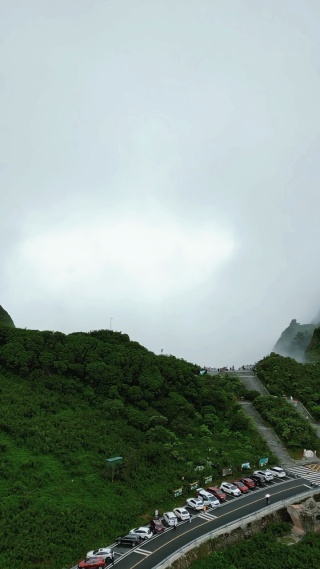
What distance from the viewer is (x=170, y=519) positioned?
A: 93.8 feet

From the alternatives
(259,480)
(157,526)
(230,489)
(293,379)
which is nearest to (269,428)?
(259,480)

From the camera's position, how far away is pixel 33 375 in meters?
48.5

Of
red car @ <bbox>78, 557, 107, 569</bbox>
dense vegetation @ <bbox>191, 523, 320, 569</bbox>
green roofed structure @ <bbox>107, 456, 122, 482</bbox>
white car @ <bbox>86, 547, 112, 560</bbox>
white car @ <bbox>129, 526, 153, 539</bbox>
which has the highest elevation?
green roofed structure @ <bbox>107, 456, 122, 482</bbox>

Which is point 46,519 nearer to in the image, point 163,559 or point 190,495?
point 163,559

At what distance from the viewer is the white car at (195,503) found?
30.9 metres

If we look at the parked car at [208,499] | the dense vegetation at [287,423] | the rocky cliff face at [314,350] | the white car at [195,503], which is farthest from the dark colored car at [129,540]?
the rocky cliff face at [314,350]

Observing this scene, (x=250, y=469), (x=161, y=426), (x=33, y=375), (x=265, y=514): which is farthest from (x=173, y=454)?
(x=33, y=375)

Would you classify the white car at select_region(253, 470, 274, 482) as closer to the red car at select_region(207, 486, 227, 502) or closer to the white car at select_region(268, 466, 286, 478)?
the white car at select_region(268, 466, 286, 478)

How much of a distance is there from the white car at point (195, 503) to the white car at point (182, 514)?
58.4 inches

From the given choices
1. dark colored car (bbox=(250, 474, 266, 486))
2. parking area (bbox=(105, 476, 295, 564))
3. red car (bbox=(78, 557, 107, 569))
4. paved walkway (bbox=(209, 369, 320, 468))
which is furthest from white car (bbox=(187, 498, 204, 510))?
paved walkway (bbox=(209, 369, 320, 468))

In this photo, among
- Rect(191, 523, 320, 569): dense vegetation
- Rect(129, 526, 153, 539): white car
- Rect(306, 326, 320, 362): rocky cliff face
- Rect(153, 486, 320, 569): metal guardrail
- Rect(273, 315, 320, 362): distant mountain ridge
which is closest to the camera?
Rect(153, 486, 320, 569): metal guardrail

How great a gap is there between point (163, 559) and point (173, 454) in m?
13.9

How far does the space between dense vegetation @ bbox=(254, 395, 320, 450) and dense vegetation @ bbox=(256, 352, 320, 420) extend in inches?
163

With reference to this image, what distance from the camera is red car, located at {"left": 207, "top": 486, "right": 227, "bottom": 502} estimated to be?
32.4 metres
